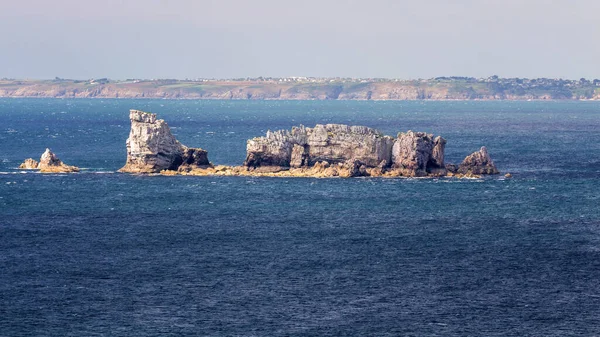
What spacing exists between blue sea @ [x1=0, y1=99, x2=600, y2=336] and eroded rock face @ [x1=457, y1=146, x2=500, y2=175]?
132 inches

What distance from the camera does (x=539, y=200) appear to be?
10794 cm

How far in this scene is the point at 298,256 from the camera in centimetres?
8006

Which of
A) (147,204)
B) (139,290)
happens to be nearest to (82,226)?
(147,204)

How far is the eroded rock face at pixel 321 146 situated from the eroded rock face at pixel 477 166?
9.78 metres

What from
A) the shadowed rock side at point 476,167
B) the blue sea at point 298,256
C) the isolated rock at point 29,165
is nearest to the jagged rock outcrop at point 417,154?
the shadowed rock side at point 476,167

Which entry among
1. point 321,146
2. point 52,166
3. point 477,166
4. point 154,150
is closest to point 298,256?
point 321,146

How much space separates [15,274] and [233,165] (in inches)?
2684

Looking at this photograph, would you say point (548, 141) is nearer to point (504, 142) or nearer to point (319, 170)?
point (504, 142)

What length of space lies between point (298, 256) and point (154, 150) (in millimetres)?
51194

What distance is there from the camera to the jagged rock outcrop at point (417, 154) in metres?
123

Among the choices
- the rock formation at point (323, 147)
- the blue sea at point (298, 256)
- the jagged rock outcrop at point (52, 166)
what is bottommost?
the blue sea at point (298, 256)

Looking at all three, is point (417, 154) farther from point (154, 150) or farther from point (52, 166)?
point (52, 166)

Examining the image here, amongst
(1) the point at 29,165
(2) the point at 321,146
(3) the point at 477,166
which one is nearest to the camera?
(2) the point at 321,146

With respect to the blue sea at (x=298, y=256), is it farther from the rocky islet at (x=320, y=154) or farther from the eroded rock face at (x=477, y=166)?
the rocky islet at (x=320, y=154)
